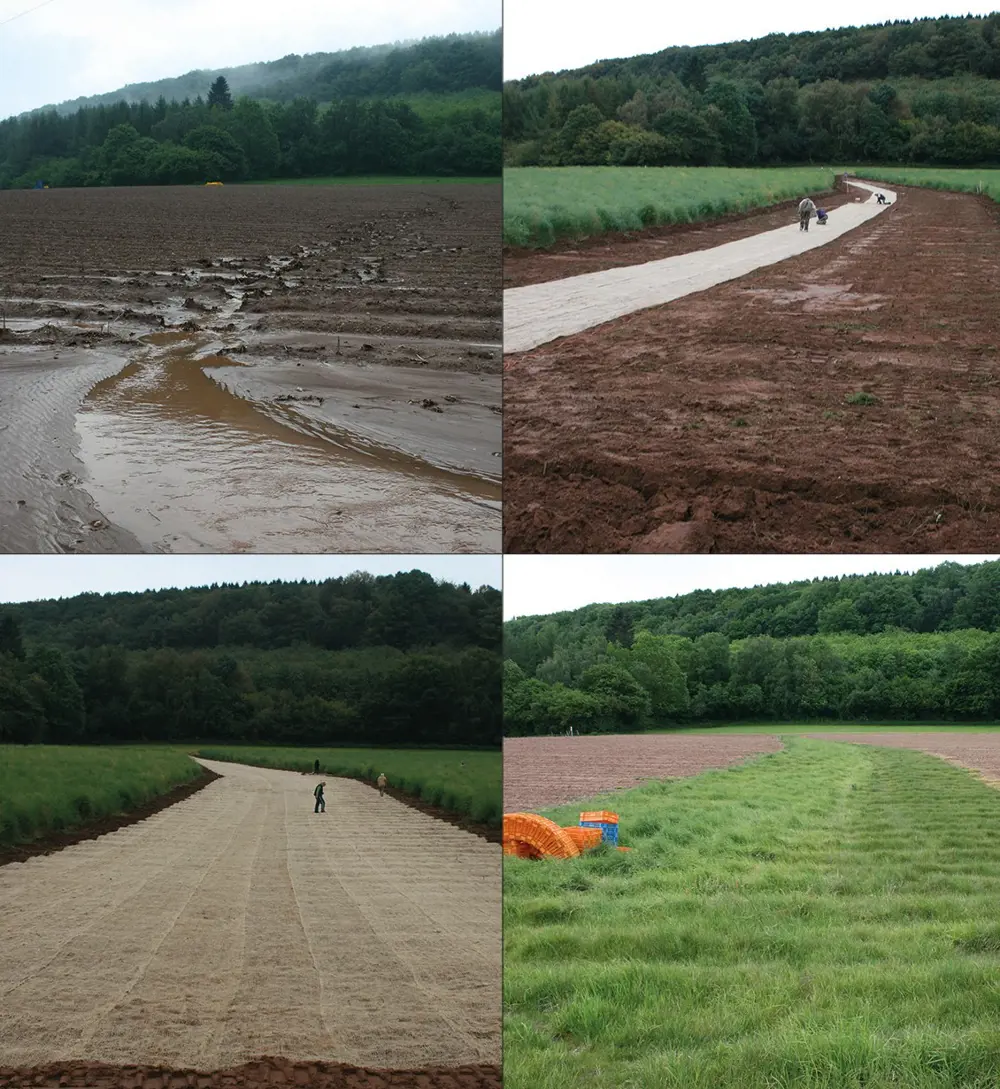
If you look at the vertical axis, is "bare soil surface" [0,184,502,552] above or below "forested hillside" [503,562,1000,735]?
above

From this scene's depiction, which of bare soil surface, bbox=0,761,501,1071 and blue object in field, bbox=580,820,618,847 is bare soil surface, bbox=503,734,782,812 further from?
bare soil surface, bbox=0,761,501,1071

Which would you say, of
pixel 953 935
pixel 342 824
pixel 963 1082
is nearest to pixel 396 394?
pixel 342 824

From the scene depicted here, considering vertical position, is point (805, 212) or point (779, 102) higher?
point (805, 212)

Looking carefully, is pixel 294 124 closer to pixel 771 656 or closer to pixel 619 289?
pixel 619 289

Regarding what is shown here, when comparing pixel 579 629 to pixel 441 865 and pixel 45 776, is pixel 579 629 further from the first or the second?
pixel 45 776

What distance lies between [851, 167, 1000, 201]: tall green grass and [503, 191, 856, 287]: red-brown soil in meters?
3.25

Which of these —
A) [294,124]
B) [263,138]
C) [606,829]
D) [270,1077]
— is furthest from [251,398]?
[270,1077]

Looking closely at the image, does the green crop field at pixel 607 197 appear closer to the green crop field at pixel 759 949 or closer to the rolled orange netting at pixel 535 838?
the rolled orange netting at pixel 535 838

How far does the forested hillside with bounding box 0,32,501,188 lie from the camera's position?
287 inches

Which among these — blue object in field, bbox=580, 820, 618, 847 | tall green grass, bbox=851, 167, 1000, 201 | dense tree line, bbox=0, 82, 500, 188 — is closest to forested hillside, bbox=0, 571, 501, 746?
blue object in field, bbox=580, 820, 618, 847

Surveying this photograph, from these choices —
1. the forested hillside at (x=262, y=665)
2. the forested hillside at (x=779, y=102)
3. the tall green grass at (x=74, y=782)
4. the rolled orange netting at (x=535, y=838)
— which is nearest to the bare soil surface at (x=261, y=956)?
the tall green grass at (x=74, y=782)

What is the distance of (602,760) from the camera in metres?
7.88

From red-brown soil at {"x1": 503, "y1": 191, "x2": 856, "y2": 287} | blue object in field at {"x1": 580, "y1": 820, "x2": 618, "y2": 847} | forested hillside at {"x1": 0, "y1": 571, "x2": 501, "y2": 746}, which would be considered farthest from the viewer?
red-brown soil at {"x1": 503, "y1": 191, "x2": 856, "y2": 287}

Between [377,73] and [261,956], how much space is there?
230 inches
